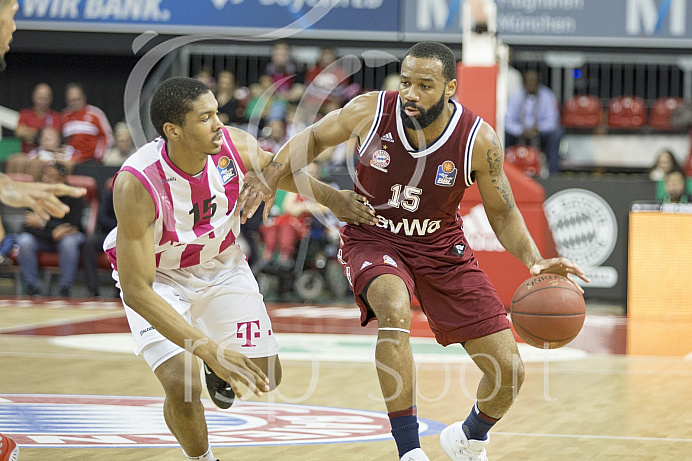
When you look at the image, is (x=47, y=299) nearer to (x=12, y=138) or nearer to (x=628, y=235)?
(x=12, y=138)

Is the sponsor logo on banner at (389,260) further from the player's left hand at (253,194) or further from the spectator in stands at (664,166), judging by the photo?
the spectator in stands at (664,166)

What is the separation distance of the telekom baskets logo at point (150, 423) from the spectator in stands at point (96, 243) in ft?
21.4

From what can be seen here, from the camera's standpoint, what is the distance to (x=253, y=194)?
4.77 m

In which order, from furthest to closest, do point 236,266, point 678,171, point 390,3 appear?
1. point 390,3
2. point 678,171
3. point 236,266

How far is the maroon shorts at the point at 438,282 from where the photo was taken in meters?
4.77

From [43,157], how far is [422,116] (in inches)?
385

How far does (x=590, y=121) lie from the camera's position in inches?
623

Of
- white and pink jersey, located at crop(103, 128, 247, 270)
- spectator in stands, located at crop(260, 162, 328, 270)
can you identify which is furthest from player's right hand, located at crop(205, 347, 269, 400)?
spectator in stands, located at crop(260, 162, 328, 270)

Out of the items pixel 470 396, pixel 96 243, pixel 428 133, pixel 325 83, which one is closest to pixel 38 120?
pixel 96 243

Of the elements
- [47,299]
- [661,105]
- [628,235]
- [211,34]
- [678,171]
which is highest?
[211,34]

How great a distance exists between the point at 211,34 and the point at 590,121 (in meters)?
6.30

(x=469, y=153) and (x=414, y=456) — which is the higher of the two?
(x=469, y=153)

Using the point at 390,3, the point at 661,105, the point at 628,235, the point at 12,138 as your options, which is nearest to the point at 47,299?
the point at 12,138

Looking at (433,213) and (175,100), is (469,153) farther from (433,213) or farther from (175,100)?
(175,100)
